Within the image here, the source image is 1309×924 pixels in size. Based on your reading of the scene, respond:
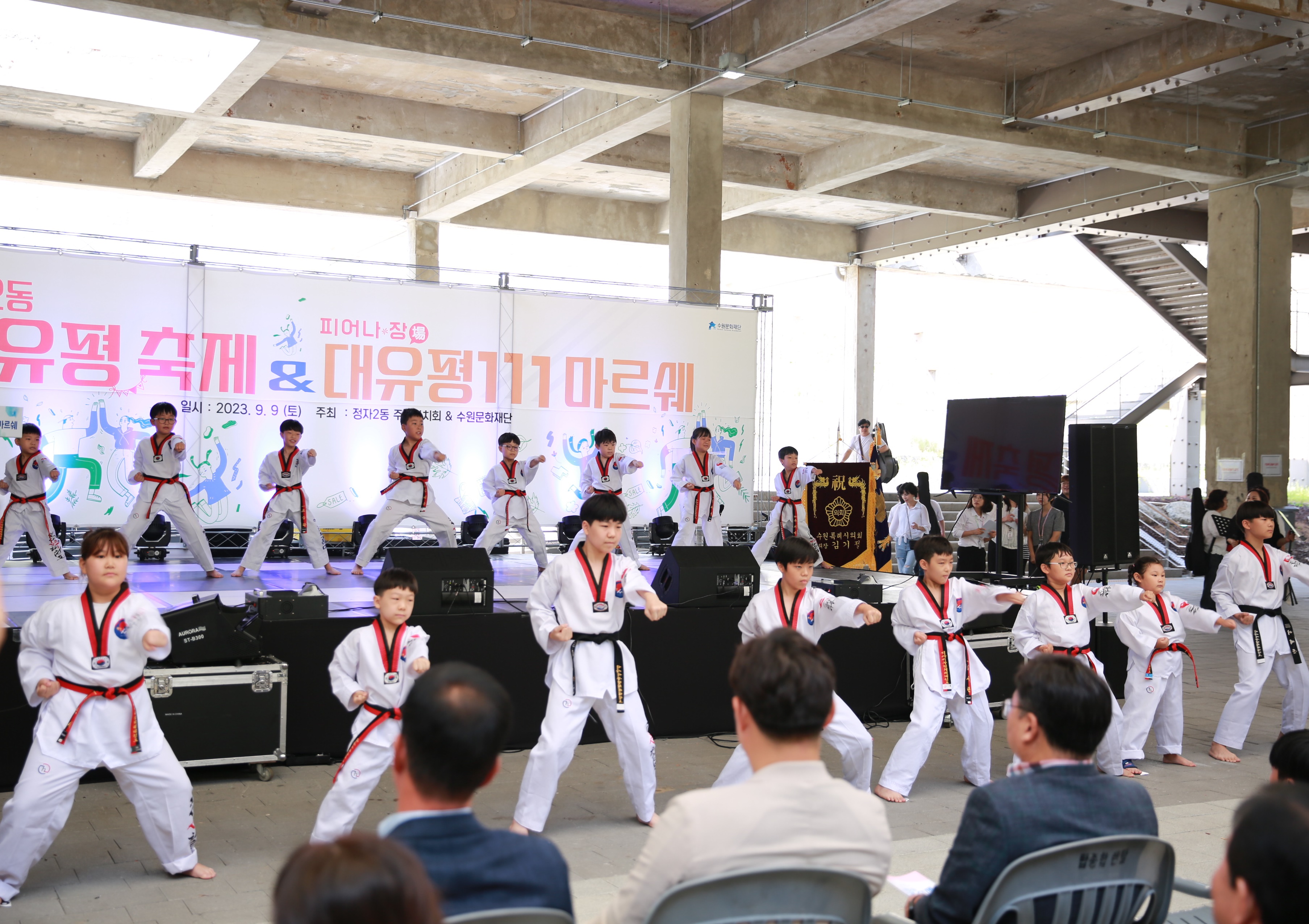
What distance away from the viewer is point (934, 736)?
16.0ft

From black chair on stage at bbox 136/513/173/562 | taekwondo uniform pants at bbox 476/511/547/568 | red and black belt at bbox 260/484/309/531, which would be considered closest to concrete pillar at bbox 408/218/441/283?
black chair on stage at bbox 136/513/173/562

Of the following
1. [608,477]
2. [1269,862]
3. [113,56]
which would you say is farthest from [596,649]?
[113,56]

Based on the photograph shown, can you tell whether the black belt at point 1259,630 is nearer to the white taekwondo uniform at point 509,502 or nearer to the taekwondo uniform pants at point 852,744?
the taekwondo uniform pants at point 852,744

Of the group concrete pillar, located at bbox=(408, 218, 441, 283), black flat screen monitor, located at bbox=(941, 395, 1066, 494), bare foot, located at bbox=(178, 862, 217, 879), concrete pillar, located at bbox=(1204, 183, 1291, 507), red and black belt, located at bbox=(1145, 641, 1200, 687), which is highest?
concrete pillar, located at bbox=(408, 218, 441, 283)

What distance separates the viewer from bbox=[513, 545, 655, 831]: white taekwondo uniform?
431cm

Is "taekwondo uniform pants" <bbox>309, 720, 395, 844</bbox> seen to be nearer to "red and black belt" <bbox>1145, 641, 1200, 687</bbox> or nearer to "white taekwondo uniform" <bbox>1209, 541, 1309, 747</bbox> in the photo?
"red and black belt" <bbox>1145, 641, 1200, 687</bbox>

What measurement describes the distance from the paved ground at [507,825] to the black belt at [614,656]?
543 millimetres

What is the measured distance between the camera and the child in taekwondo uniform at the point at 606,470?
936 cm

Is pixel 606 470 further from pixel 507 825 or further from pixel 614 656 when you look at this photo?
pixel 507 825

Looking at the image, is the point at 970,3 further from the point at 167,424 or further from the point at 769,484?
the point at 769,484

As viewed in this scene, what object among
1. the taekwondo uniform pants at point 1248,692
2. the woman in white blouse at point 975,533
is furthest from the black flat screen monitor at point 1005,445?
the woman in white blouse at point 975,533

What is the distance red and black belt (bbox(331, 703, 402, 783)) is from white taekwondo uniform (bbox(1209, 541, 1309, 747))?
4.20m

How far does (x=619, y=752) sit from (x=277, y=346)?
5869 mm

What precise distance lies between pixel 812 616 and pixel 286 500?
18.2 feet
